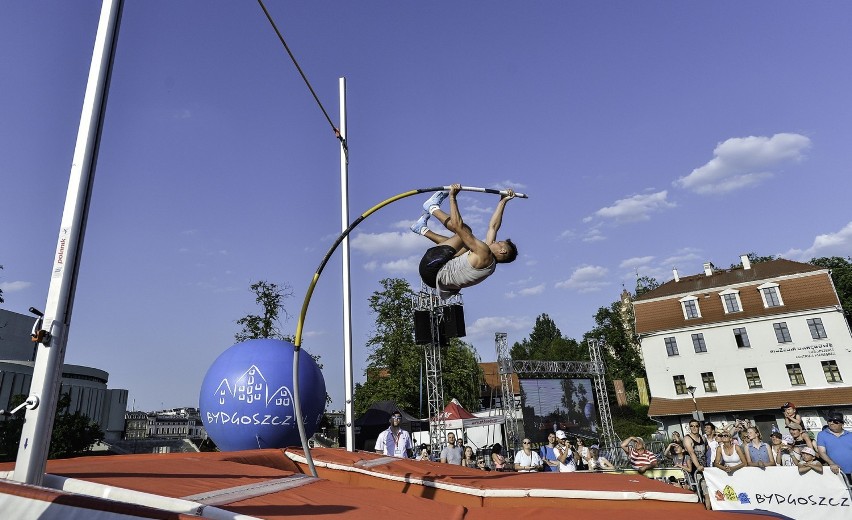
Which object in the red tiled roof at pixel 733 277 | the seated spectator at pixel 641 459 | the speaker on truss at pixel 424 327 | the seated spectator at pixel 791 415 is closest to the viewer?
the seated spectator at pixel 641 459

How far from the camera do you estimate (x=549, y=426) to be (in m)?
30.6

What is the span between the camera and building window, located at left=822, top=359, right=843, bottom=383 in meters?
28.1

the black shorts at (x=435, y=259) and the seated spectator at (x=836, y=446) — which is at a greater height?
the black shorts at (x=435, y=259)

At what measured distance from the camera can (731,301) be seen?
32469mm

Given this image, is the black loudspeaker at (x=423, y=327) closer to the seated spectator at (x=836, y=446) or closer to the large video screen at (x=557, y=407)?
the seated spectator at (x=836, y=446)

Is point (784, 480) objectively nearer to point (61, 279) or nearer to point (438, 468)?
point (438, 468)

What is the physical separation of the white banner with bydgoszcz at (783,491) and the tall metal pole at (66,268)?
7.87 meters

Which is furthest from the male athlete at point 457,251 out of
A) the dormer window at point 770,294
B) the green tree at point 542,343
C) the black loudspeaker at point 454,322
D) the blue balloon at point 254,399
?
the green tree at point 542,343

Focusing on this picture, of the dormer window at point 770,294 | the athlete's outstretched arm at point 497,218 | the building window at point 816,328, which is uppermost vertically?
the dormer window at point 770,294

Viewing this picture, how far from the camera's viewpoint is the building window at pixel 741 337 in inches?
1225

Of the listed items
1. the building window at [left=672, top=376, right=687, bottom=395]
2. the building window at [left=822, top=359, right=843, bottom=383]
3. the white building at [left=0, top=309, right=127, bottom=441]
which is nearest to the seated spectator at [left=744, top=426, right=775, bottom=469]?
the building window at [left=822, top=359, right=843, bottom=383]

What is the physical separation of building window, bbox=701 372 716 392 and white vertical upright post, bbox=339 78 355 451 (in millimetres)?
29793

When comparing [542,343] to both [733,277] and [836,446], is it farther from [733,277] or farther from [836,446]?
[836,446]

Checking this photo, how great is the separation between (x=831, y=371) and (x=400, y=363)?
85.1 feet
